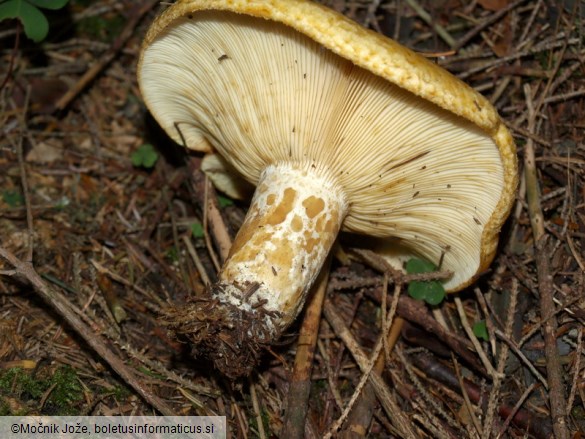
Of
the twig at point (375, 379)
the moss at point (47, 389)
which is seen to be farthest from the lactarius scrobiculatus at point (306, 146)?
the moss at point (47, 389)

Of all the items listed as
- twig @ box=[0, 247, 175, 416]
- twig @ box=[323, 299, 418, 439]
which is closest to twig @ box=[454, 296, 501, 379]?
twig @ box=[323, 299, 418, 439]

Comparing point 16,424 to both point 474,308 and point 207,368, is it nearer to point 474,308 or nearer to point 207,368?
point 207,368

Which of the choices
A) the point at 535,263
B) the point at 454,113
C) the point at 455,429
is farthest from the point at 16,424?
the point at 535,263

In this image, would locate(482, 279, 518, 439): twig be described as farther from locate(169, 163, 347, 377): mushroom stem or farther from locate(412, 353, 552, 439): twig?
locate(169, 163, 347, 377): mushroom stem

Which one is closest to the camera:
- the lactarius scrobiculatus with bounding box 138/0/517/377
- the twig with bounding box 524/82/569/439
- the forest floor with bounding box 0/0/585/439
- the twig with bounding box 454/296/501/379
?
the lactarius scrobiculatus with bounding box 138/0/517/377

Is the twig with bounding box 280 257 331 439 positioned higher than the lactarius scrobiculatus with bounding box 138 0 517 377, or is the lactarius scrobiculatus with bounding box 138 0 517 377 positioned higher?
the lactarius scrobiculatus with bounding box 138 0 517 377

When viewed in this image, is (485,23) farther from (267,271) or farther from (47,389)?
(47,389)
